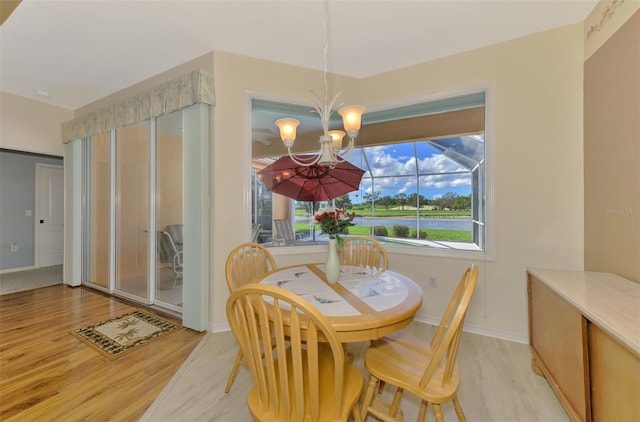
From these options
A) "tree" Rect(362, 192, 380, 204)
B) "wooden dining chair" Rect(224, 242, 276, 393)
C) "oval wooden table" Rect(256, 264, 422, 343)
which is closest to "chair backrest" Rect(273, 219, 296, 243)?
"wooden dining chair" Rect(224, 242, 276, 393)

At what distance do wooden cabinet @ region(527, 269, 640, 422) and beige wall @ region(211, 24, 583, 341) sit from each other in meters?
0.53

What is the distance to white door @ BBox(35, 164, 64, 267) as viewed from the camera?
4.79 m

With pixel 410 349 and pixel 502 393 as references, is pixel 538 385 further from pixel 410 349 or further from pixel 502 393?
pixel 410 349

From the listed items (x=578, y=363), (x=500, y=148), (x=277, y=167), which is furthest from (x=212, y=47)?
(x=578, y=363)

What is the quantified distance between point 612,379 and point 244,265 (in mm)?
2168

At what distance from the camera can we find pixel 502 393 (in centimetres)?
167

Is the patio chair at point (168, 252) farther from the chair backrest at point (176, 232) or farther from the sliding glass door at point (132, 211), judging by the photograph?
the sliding glass door at point (132, 211)

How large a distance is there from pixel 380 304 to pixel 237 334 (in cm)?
72

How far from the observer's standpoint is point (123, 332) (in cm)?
243

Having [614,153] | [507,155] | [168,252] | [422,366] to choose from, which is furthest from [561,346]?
[168,252]

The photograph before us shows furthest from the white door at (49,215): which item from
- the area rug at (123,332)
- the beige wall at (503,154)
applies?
the beige wall at (503,154)

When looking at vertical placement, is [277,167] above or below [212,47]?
below

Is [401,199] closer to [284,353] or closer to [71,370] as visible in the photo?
[284,353]

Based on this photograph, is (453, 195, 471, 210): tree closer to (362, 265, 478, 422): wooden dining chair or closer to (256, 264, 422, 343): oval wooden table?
(256, 264, 422, 343): oval wooden table
